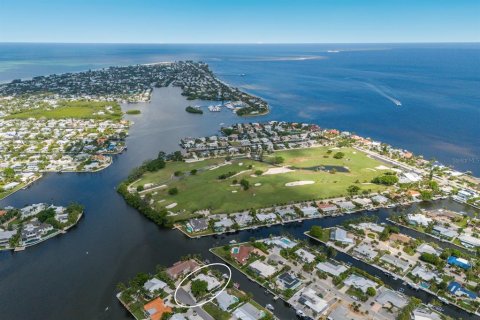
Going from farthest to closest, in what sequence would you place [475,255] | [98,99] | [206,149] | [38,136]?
[98,99] → [38,136] → [206,149] → [475,255]

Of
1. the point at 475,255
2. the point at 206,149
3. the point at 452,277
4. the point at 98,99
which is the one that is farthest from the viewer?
the point at 98,99

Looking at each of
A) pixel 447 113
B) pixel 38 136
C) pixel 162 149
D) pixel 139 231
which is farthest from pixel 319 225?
pixel 447 113

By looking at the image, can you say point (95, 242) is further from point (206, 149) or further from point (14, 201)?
point (206, 149)

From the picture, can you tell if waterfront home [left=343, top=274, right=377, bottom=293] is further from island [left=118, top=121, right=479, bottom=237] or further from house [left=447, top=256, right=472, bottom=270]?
island [left=118, top=121, right=479, bottom=237]

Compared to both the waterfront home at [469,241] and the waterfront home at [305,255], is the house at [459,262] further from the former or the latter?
the waterfront home at [305,255]

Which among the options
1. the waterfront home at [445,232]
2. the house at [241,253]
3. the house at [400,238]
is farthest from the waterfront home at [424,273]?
the house at [241,253]

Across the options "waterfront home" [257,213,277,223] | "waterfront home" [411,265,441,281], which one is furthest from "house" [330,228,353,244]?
"waterfront home" [257,213,277,223]

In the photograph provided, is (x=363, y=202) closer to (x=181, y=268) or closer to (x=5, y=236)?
(x=181, y=268)
